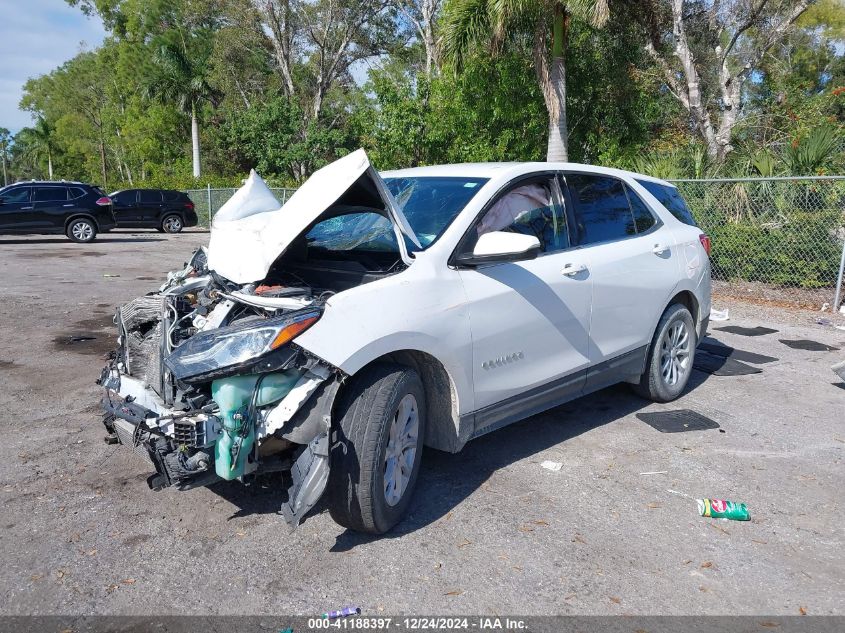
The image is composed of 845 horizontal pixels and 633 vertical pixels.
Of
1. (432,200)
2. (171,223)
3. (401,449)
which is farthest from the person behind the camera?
(171,223)

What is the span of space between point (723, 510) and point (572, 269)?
1.65 metres

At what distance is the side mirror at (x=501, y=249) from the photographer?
365cm

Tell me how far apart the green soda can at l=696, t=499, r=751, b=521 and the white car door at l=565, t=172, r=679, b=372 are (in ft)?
3.98

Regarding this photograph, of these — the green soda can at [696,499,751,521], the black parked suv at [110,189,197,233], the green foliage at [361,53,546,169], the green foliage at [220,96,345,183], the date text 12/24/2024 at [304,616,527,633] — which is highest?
the green foliage at [220,96,345,183]

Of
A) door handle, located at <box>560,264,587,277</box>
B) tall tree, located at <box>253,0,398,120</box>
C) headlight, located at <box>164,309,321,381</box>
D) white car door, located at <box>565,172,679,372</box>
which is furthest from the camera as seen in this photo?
tall tree, located at <box>253,0,398,120</box>

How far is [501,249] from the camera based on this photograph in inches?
144

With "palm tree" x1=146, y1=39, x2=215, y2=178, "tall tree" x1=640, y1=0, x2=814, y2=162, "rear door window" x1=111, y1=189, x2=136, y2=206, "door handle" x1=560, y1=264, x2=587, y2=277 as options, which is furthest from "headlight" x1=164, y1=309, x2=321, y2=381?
"palm tree" x1=146, y1=39, x2=215, y2=178

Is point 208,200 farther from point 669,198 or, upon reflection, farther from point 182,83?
point 669,198

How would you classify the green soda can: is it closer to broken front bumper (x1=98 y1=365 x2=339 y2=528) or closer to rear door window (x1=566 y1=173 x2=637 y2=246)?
rear door window (x1=566 y1=173 x2=637 y2=246)

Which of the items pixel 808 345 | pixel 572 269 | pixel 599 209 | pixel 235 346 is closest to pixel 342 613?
pixel 235 346

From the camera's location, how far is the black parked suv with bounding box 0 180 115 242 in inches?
717

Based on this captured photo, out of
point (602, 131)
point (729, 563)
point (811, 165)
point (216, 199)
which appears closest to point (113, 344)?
point (729, 563)

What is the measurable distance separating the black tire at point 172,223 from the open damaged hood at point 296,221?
22.6m

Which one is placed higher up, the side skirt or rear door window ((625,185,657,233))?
rear door window ((625,185,657,233))
